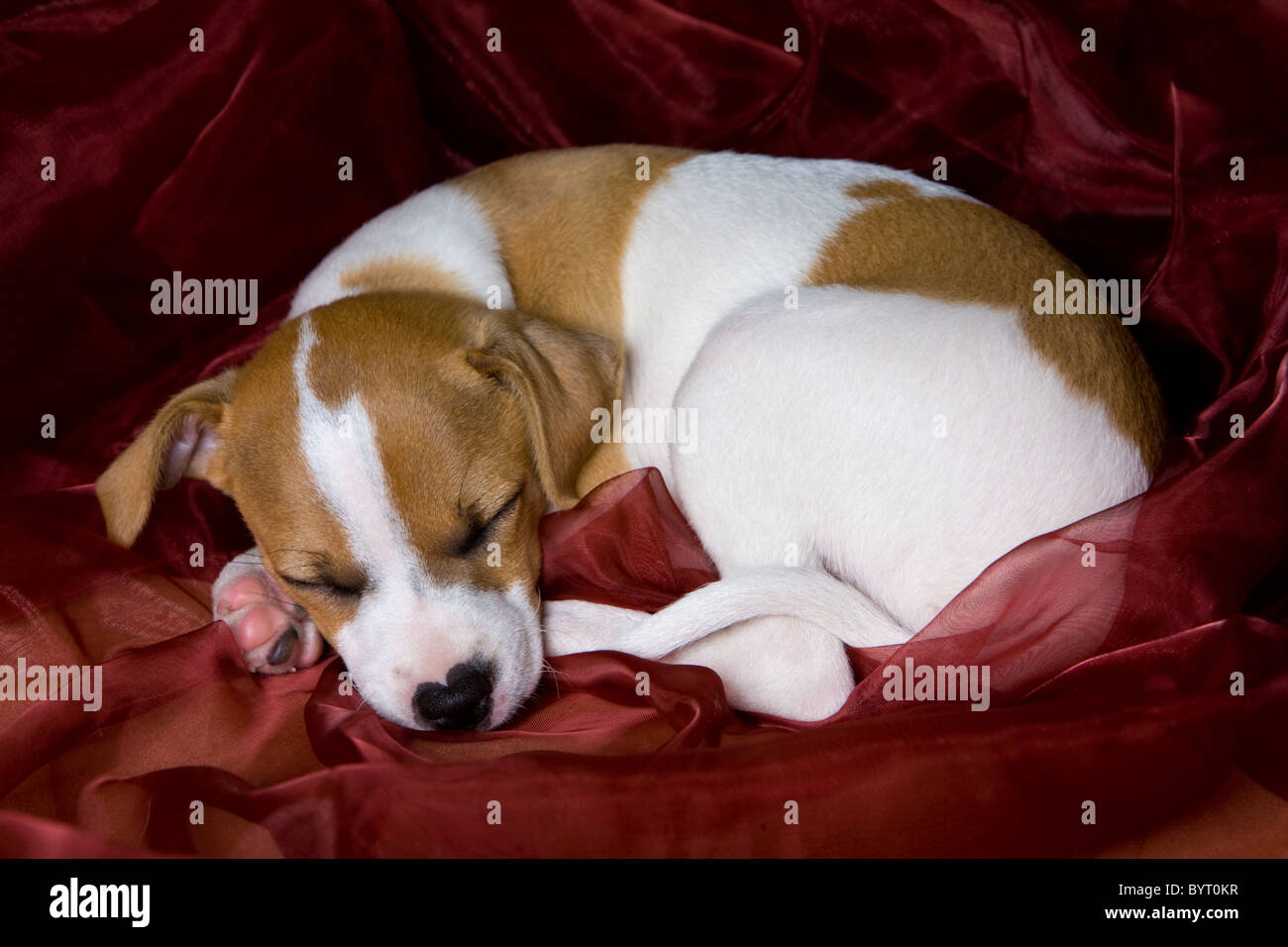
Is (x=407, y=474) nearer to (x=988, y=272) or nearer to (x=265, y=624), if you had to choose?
(x=265, y=624)

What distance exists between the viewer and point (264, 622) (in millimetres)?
2775

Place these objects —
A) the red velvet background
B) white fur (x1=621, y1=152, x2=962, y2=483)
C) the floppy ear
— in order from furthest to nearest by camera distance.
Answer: white fur (x1=621, y1=152, x2=962, y2=483) < the floppy ear < the red velvet background

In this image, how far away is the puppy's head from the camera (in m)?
2.45

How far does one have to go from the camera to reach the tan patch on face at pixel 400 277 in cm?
308

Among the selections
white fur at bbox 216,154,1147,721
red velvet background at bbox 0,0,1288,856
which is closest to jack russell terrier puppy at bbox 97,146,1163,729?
white fur at bbox 216,154,1147,721

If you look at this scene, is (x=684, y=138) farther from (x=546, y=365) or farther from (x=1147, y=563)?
(x=1147, y=563)

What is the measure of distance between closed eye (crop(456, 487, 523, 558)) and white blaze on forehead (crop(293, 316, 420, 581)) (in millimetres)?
139

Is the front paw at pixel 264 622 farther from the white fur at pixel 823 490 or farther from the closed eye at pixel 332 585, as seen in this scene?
the white fur at pixel 823 490

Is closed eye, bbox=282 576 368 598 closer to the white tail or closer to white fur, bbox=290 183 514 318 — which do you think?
the white tail

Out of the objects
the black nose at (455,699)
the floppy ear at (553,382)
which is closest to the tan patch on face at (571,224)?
the floppy ear at (553,382)

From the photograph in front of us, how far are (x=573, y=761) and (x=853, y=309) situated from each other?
1.23 meters

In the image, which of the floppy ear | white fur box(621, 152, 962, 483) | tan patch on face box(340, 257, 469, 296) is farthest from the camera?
tan patch on face box(340, 257, 469, 296)

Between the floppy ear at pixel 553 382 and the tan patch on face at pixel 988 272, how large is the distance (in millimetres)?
626

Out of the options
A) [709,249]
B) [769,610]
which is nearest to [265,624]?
[769,610]
